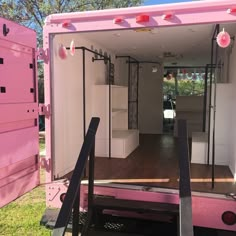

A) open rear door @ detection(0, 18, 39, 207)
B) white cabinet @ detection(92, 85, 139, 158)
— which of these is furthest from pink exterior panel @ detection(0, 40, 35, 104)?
white cabinet @ detection(92, 85, 139, 158)

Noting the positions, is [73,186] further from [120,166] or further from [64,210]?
[120,166]

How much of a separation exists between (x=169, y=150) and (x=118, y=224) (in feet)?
9.05

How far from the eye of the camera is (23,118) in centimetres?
242

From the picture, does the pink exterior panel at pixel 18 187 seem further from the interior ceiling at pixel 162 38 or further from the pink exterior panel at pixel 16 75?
the interior ceiling at pixel 162 38

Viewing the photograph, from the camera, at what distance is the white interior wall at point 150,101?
7.73m

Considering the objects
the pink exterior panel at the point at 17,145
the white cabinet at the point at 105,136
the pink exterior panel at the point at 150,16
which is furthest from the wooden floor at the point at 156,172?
the pink exterior panel at the point at 150,16

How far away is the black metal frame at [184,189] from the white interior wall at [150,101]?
5.85 m

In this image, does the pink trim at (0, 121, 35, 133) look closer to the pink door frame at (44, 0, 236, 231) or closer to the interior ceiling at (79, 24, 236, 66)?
the pink door frame at (44, 0, 236, 231)

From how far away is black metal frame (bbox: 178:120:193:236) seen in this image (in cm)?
146

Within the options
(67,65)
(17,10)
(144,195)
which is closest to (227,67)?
(67,65)

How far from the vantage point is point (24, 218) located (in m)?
3.29

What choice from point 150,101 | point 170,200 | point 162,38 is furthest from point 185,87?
point 170,200

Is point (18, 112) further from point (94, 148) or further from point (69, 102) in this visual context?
point (69, 102)

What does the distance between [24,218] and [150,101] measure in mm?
5177
